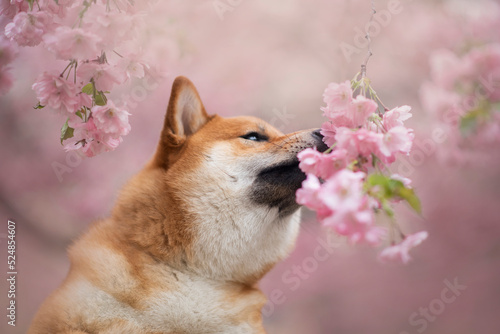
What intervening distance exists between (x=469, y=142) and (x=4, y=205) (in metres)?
2.38

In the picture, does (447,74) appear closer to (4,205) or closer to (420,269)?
(420,269)

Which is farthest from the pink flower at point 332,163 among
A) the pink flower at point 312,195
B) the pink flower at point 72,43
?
the pink flower at point 72,43

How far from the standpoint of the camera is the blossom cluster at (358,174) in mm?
1067

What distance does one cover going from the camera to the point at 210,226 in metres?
1.73

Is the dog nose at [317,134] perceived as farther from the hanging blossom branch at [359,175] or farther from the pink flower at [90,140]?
the pink flower at [90,140]

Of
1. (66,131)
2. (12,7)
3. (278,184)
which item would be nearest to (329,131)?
(278,184)

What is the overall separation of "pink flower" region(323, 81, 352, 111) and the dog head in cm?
29

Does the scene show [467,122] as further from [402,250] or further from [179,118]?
[179,118]

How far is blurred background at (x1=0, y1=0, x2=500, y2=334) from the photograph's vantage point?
2.82 metres

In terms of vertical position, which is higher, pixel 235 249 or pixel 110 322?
pixel 235 249

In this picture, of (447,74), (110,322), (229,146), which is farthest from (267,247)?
(447,74)

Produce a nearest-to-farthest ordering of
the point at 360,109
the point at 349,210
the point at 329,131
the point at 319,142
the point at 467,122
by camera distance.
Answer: the point at 349,210 < the point at 360,109 < the point at 329,131 < the point at 319,142 < the point at 467,122

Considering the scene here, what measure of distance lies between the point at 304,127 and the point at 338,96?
1.70 metres

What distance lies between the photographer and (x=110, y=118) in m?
1.62
